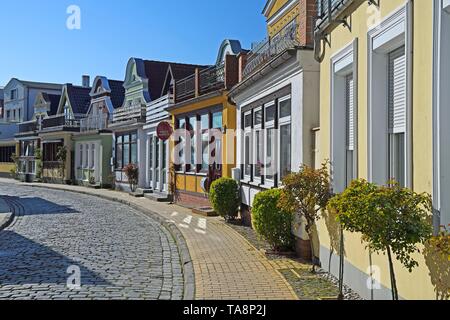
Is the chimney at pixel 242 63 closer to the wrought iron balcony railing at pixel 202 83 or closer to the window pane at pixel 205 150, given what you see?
the wrought iron balcony railing at pixel 202 83

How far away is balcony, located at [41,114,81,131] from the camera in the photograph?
3550 cm

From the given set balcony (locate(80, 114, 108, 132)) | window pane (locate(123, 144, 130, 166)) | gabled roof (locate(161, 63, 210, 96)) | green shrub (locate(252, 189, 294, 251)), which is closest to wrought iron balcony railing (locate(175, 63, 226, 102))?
gabled roof (locate(161, 63, 210, 96))

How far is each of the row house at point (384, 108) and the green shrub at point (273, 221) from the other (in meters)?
1.16

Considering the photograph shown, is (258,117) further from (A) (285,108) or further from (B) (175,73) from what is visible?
(B) (175,73)

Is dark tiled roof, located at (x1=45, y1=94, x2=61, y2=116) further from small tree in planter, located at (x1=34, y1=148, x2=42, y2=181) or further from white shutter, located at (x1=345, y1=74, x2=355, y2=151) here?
white shutter, located at (x1=345, y1=74, x2=355, y2=151)

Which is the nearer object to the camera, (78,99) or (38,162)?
(38,162)

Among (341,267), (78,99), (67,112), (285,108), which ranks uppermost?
(78,99)

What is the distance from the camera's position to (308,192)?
7250 mm

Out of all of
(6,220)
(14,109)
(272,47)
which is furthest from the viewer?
(14,109)

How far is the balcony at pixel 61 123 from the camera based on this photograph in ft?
116

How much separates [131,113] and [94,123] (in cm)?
786

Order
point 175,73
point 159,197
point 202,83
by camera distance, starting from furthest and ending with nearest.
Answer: point 175,73 → point 159,197 → point 202,83

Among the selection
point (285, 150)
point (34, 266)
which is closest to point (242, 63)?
point (285, 150)
